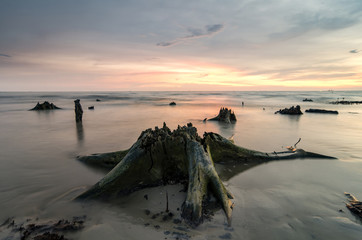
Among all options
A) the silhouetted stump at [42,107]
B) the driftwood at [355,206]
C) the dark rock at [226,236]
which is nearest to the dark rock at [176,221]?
the dark rock at [226,236]

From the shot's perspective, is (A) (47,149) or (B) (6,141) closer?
(A) (47,149)

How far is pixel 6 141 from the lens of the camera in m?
9.44

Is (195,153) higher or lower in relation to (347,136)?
higher

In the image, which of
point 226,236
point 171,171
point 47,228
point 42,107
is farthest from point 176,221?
point 42,107

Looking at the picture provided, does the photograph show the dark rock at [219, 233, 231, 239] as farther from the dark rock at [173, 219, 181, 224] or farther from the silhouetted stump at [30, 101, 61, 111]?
the silhouetted stump at [30, 101, 61, 111]

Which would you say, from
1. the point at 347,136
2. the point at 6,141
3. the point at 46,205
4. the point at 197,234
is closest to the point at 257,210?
the point at 197,234

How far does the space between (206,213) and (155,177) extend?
1.61 m

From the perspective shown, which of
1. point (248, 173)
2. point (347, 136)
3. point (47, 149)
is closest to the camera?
point (248, 173)

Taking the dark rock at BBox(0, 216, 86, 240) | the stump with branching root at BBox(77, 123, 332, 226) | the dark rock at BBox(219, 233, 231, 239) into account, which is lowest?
the dark rock at BBox(219, 233, 231, 239)

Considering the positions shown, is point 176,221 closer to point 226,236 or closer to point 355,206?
point 226,236

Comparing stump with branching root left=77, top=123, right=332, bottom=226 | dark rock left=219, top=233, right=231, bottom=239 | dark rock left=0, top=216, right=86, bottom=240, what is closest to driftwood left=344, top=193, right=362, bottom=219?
stump with branching root left=77, top=123, right=332, bottom=226

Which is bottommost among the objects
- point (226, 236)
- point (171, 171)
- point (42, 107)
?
point (226, 236)

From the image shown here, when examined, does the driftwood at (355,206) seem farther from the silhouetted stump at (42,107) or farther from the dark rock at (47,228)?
the silhouetted stump at (42,107)

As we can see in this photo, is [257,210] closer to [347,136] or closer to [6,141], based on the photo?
[347,136]
